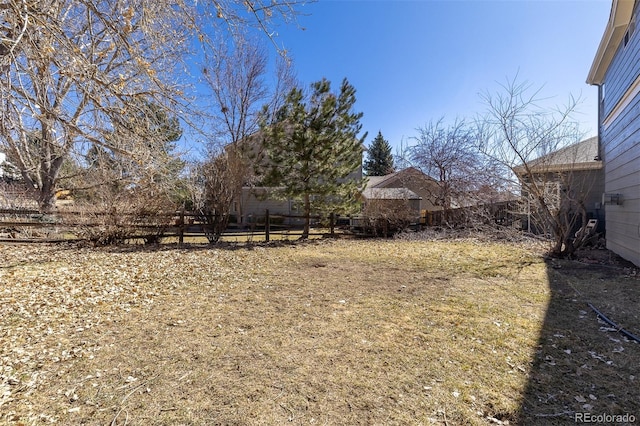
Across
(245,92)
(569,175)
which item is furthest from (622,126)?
(245,92)

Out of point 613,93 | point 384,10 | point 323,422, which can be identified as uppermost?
point 384,10

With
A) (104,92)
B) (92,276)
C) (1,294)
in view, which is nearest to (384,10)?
(104,92)

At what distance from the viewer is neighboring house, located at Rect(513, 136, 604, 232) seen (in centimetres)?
755

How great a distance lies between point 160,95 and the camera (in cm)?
403

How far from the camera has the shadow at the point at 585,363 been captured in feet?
6.55

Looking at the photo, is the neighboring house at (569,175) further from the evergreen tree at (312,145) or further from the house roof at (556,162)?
the evergreen tree at (312,145)

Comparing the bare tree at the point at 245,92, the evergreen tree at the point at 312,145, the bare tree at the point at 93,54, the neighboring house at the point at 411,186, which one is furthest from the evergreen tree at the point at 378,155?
the bare tree at the point at 93,54

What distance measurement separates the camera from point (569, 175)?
27.1 feet

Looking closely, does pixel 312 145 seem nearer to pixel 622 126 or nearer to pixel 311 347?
pixel 622 126

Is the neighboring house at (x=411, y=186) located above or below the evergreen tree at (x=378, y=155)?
below

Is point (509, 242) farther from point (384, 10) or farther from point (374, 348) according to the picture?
point (374, 348)

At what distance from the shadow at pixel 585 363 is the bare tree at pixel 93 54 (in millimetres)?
4183

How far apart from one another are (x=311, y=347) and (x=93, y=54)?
4.05m

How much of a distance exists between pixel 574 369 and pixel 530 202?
261 inches
